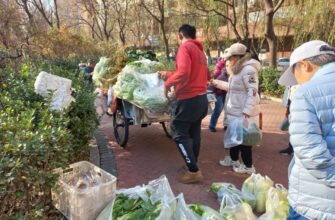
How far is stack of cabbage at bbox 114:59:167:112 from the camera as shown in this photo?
5.11 meters

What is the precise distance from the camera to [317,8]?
38.2 feet

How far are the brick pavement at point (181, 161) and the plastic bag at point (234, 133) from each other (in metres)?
0.51

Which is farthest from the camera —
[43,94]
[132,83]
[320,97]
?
[132,83]

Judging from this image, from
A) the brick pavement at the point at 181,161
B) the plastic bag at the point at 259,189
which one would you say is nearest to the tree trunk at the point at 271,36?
the brick pavement at the point at 181,161

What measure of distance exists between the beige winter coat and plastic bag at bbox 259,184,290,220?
1324 millimetres

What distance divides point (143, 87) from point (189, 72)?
1.20 meters

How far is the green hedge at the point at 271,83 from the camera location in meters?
12.4

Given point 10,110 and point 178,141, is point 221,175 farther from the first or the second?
point 10,110

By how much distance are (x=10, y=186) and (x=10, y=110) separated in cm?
96

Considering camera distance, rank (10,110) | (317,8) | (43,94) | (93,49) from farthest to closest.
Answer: (93,49), (317,8), (43,94), (10,110)

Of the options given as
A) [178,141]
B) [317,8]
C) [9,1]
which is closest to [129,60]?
[178,141]

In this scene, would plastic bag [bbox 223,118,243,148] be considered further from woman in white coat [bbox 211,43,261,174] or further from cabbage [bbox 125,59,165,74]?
cabbage [bbox 125,59,165,74]

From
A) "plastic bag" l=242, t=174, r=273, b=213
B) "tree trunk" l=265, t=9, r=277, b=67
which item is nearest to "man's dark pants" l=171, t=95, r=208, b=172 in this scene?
"plastic bag" l=242, t=174, r=273, b=213

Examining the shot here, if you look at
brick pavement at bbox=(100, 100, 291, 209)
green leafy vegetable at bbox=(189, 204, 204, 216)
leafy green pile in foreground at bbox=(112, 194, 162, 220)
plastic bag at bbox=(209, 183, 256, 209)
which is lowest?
brick pavement at bbox=(100, 100, 291, 209)
